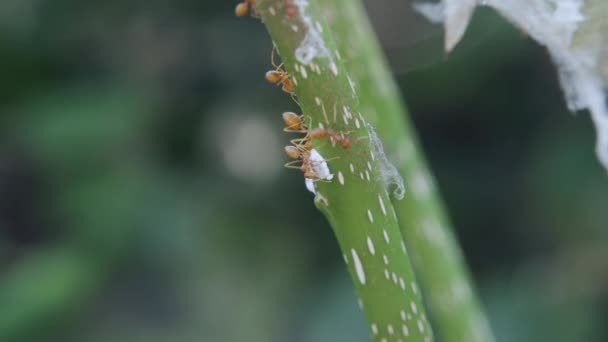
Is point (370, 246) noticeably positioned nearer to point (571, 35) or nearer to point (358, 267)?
point (358, 267)

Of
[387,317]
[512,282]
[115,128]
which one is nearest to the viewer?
[387,317]

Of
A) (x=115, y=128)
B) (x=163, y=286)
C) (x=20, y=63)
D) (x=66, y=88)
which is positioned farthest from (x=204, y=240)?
(x=20, y=63)

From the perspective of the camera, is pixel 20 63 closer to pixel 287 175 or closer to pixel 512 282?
pixel 287 175

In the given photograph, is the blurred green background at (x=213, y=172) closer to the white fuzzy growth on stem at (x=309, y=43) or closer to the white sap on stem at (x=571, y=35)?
the white sap on stem at (x=571, y=35)

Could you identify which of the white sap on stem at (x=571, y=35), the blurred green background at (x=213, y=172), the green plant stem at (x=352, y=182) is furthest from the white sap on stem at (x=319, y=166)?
the blurred green background at (x=213, y=172)

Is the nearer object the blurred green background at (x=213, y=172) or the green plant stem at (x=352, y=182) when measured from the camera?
the green plant stem at (x=352, y=182)

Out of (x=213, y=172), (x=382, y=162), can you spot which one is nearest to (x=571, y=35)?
(x=382, y=162)
